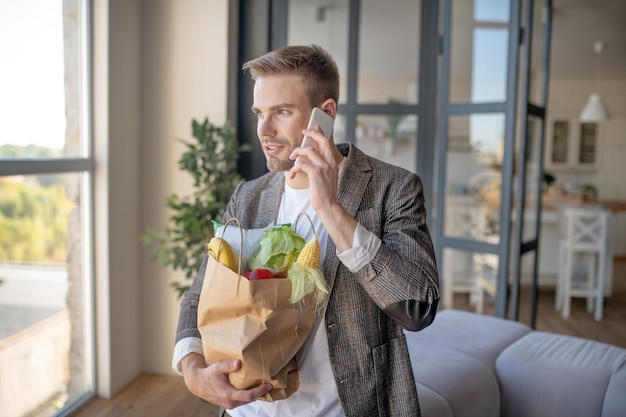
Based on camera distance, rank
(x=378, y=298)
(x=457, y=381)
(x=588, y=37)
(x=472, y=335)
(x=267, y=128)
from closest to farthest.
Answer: (x=378, y=298) < (x=267, y=128) < (x=457, y=381) < (x=472, y=335) < (x=588, y=37)

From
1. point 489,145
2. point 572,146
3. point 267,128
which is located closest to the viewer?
point 267,128

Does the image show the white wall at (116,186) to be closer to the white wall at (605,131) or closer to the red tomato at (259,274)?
the red tomato at (259,274)

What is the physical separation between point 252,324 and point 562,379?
1.58 m

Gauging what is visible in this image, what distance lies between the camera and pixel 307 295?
1.01 metres

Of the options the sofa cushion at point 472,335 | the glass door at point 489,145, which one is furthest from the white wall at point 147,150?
the sofa cushion at point 472,335

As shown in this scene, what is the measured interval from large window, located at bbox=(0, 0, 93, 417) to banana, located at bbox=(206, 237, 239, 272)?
1.58 metres

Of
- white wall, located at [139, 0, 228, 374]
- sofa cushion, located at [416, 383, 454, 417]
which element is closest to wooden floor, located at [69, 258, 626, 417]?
white wall, located at [139, 0, 228, 374]

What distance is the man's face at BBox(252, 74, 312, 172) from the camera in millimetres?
1179

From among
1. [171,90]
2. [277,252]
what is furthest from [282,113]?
[171,90]

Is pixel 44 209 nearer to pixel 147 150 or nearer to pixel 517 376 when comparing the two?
pixel 147 150

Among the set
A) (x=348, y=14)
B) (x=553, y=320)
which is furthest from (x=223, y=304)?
(x=553, y=320)

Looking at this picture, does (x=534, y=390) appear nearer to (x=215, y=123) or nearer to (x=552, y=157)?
(x=215, y=123)

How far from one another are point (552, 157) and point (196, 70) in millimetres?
6967

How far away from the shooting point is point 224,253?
1016mm
